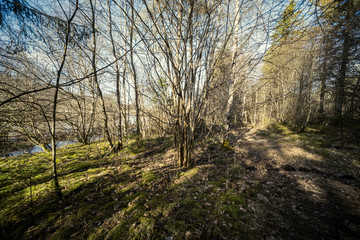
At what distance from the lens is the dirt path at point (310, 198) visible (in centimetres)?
169

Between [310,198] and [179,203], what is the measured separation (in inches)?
102

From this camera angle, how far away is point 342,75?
6699 millimetres

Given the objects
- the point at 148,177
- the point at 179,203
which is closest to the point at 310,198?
the point at 179,203

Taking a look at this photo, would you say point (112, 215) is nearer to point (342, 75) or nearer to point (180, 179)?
point (180, 179)

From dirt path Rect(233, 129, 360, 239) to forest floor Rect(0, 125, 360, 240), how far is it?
0.01 metres

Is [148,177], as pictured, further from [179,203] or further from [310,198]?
[310,198]

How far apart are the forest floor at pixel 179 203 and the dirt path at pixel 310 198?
0.01m

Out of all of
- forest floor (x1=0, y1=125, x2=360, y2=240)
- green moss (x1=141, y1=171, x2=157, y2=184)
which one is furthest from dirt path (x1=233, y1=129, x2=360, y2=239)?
green moss (x1=141, y1=171, x2=157, y2=184)

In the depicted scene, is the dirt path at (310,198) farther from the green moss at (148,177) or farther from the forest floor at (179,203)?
the green moss at (148,177)

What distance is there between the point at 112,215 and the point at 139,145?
3.28m

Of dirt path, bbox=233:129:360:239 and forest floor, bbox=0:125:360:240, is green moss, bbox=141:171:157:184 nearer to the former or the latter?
forest floor, bbox=0:125:360:240

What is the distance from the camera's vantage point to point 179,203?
7.00ft

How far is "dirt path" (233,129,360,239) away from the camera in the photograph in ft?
5.55

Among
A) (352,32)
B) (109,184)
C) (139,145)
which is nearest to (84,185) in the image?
(109,184)
